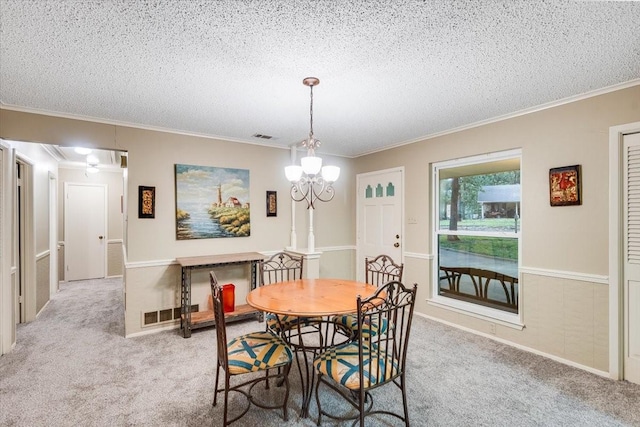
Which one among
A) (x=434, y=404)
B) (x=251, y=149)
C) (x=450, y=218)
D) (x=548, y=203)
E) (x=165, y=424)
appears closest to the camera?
(x=165, y=424)

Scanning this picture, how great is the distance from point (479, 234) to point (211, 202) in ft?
11.0

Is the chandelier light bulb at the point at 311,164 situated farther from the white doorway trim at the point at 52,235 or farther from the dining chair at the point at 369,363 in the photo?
the white doorway trim at the point at 52,235

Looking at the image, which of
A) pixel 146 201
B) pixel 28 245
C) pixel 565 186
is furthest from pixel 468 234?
pixel 28 245

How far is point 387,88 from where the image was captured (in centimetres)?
256

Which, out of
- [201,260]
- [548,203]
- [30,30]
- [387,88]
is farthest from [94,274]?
[548,203]

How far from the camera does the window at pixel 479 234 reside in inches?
132

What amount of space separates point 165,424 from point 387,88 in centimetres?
293

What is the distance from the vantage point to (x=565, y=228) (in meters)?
2.86

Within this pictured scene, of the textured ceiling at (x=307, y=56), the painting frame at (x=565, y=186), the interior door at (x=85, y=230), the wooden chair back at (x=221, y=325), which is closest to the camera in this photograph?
the textured ceiling at (x=307, y=56)

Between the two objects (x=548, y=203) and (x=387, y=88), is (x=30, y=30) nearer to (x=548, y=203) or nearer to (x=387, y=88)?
(x=387, y=88)

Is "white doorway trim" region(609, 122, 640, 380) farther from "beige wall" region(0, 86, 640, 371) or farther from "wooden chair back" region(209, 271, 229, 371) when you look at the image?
"wooden chair back" region(209, 271, 229, 371)

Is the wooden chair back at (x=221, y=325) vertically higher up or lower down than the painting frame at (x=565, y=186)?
lower down

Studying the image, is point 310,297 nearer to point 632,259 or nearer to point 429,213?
point 429,213

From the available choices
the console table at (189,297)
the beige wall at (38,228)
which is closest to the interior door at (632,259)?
the console table at (189,297)
